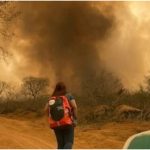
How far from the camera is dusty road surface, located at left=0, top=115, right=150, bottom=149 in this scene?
16719 millimetres

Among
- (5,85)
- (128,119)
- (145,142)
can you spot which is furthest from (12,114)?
(145,142)

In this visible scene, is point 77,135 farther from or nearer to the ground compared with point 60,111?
nearer to the ground

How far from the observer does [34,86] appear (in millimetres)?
53406

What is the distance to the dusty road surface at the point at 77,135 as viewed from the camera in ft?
54.9

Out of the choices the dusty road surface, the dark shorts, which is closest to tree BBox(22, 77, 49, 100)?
the dusty road surface

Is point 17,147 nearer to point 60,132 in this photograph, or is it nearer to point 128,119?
point 60,132

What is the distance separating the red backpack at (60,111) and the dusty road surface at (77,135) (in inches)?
229

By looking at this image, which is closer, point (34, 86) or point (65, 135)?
point (65, 135)

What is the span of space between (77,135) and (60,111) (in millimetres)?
13763

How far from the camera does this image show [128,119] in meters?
29.4

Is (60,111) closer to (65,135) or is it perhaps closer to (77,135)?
(65,135)

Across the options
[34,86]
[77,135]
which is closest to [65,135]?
[77,135]

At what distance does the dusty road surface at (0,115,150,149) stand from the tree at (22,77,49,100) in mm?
24219

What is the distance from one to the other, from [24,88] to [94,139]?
A: 32.3 m
